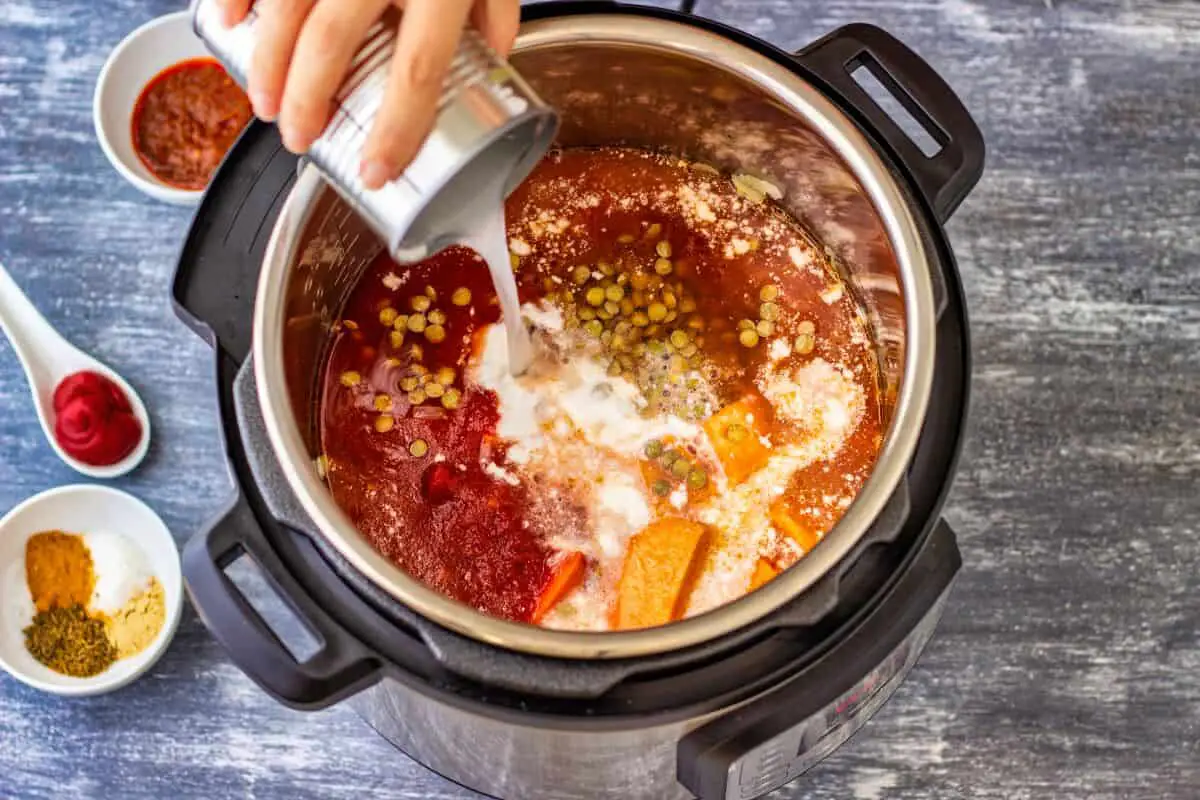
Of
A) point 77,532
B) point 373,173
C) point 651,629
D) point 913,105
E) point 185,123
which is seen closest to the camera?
point 373,173

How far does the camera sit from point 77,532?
1406 millimetres

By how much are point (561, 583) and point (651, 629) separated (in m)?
0.26

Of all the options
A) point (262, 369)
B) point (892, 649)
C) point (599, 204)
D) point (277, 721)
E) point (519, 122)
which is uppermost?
point (519, 122)

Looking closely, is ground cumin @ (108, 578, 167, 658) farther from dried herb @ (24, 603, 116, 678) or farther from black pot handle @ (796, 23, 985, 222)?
black pot handle @ (796, 23, 985, 222)

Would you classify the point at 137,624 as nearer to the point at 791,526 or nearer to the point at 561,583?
the point at 561,583

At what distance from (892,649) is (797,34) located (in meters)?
0.91

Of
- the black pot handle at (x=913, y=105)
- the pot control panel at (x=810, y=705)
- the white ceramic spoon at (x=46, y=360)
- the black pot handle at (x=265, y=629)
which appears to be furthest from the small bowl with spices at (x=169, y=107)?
the pot control panel at (x=810, y=705)

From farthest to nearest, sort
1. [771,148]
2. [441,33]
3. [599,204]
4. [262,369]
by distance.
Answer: [599,204]
[771,148]
[262,369]
[441,33]

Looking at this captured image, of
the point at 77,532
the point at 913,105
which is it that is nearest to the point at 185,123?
the point at 77,532

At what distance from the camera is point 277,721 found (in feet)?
4.54

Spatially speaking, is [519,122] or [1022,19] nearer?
[519,122]

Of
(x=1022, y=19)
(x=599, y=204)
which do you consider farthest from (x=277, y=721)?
(x=1022, y=19)

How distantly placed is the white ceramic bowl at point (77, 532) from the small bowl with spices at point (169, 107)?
0.39 meters

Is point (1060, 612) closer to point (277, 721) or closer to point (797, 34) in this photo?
point (797, 34)
